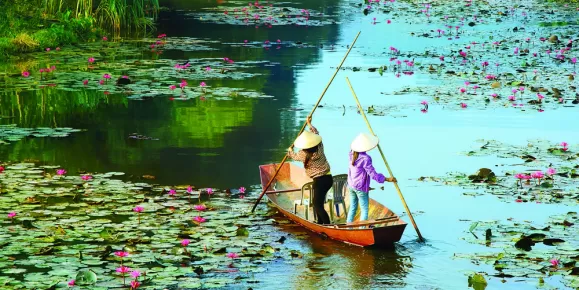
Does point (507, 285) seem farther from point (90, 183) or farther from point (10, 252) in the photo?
point (90, 183)

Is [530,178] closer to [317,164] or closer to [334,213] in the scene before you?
[334,213]

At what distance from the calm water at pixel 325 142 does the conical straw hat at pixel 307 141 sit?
37.2 inches

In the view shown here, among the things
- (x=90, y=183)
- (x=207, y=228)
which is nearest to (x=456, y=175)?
(x=207, y=228)

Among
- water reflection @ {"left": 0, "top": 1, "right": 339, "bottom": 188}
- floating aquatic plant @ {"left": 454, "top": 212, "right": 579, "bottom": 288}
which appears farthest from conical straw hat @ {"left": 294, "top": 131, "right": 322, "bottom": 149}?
water reflection @ {"left": 0, "top": 1, "right": 339, "bottom": 188}

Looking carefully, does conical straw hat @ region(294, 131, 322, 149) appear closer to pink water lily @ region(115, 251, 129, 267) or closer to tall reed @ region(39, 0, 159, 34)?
pink water lily @ region(115, 251, 129, 267)

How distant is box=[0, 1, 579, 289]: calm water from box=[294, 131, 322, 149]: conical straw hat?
0.95 m

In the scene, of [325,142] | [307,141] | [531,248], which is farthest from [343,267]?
[325,142]

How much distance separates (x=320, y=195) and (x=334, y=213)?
66 centimetres

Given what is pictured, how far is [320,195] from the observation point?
10.9 metres

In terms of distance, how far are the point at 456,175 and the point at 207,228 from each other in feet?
13.4

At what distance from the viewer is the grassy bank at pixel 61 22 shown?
83.1ft

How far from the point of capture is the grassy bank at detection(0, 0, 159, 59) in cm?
2534

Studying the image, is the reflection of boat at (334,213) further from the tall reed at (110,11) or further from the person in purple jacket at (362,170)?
the tall reed at (110,11)

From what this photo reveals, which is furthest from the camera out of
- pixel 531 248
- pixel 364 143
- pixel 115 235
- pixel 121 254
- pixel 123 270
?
pixel 364 143
